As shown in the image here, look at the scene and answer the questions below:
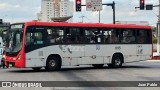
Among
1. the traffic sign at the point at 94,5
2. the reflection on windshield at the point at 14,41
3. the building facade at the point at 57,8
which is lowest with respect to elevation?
the reflection on windshield at the point at 14,41

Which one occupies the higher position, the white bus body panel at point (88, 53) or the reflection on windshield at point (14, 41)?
the reflection on windshield at point (14, 41)

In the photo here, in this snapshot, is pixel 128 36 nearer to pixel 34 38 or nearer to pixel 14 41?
pixel 34 38

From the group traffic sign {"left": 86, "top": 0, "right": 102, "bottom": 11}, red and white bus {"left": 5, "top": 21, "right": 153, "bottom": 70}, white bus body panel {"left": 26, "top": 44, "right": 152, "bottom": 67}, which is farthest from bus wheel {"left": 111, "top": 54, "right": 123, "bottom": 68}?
traffic sign {"left": 86, "top": 0, "right": 102, "bottom": 11}

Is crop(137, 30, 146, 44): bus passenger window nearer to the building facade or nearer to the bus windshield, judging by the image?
the bus windshield

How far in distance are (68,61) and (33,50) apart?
2.68m

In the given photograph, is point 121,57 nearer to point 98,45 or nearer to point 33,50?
point 98,45

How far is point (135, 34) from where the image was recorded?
2927cm

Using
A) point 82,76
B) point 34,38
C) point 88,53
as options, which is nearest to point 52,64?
point 34,38

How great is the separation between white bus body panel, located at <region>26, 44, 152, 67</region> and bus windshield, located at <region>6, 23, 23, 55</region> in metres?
0.80

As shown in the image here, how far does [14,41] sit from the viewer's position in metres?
24.4

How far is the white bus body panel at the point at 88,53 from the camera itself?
24.2 meters

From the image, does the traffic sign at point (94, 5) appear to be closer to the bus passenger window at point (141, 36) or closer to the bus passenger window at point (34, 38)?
the bus passenger window at point (141, 36)

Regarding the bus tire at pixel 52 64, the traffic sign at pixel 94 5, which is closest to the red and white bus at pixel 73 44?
the bus tire at pixel 52 64

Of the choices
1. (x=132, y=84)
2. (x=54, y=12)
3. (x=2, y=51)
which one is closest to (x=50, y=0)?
(x=54, y=12)
